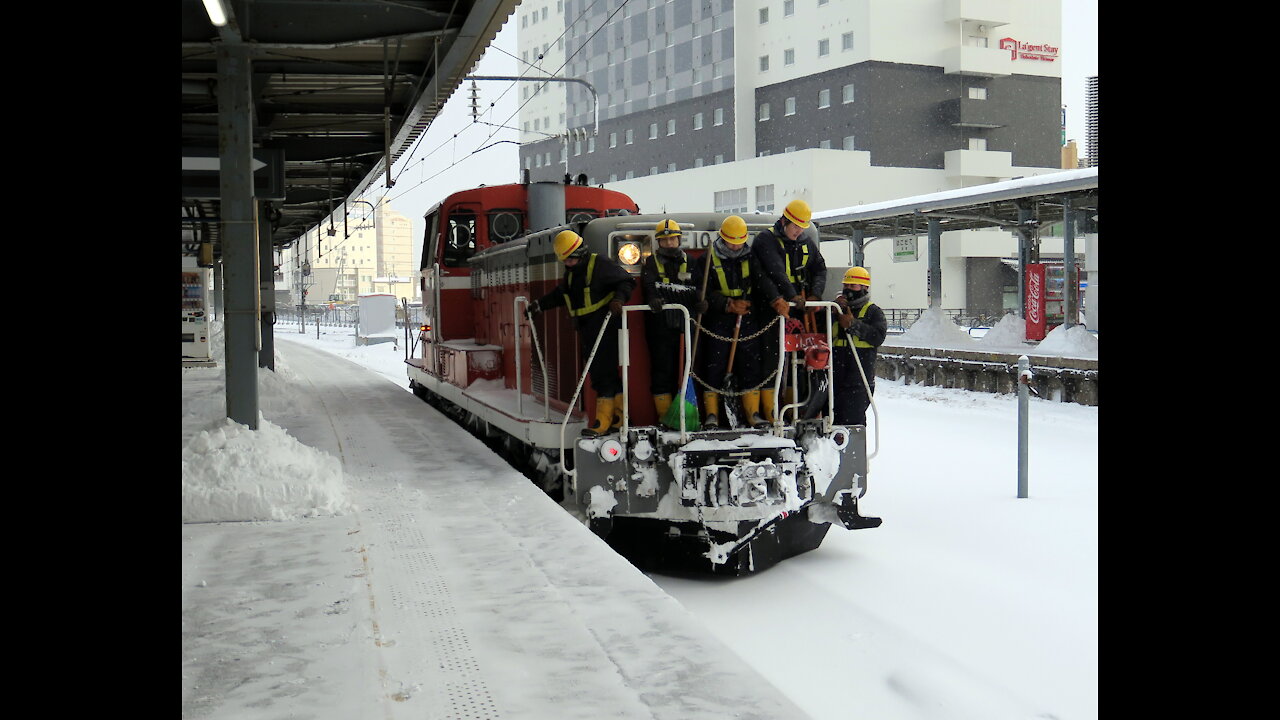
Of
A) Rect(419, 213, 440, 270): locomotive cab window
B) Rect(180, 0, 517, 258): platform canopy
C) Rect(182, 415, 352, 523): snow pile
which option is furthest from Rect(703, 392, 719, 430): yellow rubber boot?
Rect(419, 213, 440, 270): locomotive cab window

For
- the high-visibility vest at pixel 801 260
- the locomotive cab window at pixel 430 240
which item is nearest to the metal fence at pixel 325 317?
the locomotive cab window at pixel 430 240

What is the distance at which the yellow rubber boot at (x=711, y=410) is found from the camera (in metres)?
6.73

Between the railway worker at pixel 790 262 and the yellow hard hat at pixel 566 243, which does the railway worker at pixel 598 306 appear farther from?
the railway worker at pixel 790 262

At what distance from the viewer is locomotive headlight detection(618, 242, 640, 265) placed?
6.97 metres

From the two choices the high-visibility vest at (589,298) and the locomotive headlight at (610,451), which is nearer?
the locomotive headlight at (610,451)

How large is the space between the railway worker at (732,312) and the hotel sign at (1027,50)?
43.7 m

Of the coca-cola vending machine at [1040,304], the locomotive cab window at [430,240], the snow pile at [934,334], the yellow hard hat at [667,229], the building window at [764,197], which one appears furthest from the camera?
the building window at [764,197]

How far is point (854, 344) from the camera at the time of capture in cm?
757

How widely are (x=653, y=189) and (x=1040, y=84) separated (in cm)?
1908

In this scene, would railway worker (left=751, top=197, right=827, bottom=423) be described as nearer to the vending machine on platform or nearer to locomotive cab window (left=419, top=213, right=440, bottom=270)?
locomotive cab window (left=419, top=213, right=440, bottom=270)

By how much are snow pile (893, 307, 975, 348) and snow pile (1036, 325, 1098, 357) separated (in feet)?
13.7

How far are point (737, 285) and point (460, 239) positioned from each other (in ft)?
15.5
